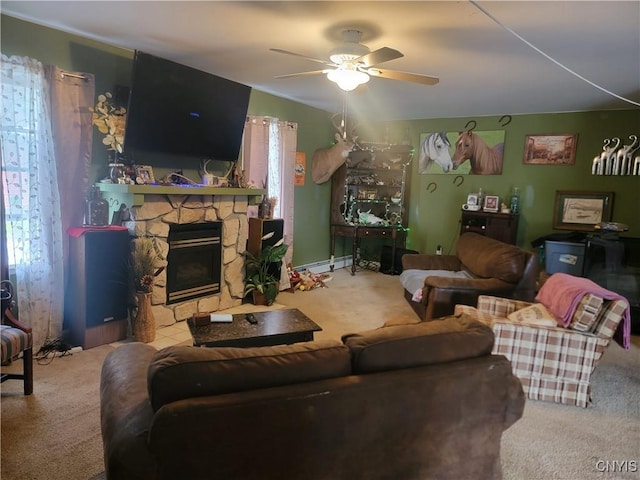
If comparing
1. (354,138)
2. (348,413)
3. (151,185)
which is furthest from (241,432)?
(354,138)

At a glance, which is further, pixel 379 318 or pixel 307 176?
pixel 307 176

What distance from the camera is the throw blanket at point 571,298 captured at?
266 centimetres

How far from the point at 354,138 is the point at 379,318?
9.96 ft

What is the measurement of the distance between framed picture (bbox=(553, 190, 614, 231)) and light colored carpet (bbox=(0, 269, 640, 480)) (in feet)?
7.74

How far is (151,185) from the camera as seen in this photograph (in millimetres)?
3557

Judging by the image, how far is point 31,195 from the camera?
121 inches

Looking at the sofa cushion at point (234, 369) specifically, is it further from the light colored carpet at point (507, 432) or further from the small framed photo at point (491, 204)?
the small framed photo at point (491, 204)

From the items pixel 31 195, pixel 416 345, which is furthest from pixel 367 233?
pixel 416 345

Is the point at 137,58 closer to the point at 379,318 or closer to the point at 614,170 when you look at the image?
the point at 379,318

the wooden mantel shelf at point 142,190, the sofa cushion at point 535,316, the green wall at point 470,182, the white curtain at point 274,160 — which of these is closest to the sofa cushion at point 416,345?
the sofa cushion at point 535,316

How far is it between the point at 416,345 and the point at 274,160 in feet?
13.5

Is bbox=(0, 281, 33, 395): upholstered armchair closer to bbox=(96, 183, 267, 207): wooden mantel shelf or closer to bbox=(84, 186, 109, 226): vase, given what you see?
bbox=(84, 186, 109, 226): vase

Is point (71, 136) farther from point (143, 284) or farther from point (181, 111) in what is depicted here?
point (143, 284)

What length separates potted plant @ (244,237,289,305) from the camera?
4617 mm
